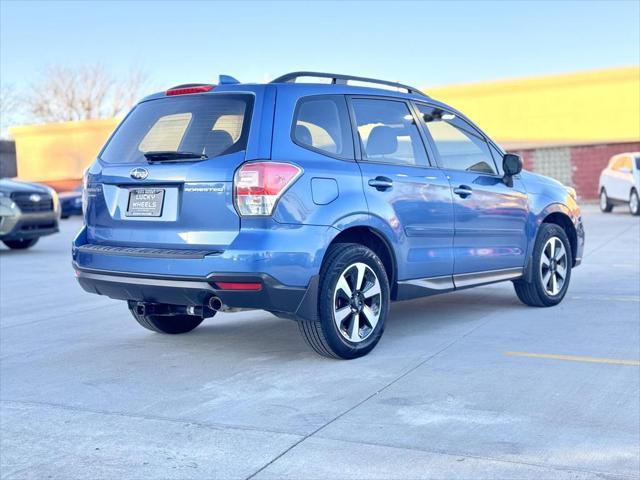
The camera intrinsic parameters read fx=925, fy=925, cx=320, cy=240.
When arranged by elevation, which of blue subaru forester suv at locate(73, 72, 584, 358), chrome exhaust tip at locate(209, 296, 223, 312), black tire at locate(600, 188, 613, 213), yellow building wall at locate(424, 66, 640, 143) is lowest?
A: black tire at locate(600, 188, 613, 213)

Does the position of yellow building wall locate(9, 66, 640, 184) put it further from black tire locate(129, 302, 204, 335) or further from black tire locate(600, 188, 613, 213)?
black tire locate(129, 302, 204, 335)

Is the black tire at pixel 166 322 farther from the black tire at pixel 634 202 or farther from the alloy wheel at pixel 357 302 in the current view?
the black tire at pixel 634 202

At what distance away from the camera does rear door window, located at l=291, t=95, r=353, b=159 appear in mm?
5840

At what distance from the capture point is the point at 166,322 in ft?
23.0

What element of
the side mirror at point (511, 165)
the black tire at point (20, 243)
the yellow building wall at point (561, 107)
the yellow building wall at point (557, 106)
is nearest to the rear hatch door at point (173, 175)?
the side mirror at point (511, 165)

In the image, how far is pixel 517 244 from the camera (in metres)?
7.72

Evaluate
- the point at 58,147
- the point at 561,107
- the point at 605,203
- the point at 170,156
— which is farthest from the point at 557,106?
the point at 170,156

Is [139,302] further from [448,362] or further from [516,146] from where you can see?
[516,146]

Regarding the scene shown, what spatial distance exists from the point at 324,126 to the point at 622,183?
59.8 feet

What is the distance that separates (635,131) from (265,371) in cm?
3018

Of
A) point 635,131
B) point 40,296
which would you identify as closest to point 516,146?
point 635,131

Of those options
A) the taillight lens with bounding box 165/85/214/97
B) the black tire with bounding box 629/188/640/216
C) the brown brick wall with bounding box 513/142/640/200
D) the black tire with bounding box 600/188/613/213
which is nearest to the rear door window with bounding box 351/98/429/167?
the taillight lens with bounding box 165/85/214/97

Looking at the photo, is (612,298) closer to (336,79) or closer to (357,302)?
(357,302)

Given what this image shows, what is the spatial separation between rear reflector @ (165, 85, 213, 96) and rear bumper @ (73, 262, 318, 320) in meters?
1.25
